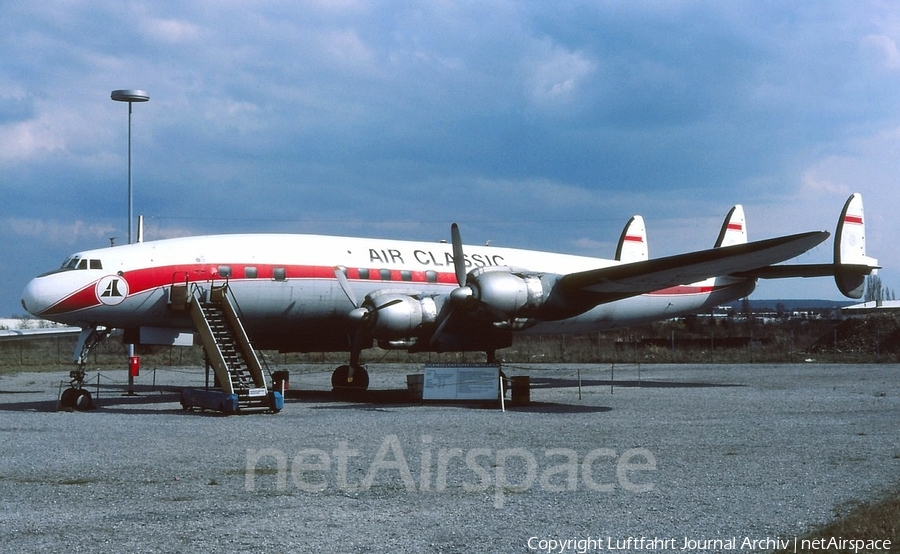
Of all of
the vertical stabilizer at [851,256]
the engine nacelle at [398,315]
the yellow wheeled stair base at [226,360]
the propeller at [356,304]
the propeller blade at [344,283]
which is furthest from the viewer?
the vertical stabilizer at [851,256]

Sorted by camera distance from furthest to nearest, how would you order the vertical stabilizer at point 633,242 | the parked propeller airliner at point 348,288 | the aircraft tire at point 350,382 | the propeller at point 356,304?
1. the vertical stabilizer at point 633,242
2. the aircraft tire at point 350,382
3. the propeller at point 356,304
4. the parked propeller airliner at point 348,288

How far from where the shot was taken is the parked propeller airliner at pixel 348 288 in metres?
19.1

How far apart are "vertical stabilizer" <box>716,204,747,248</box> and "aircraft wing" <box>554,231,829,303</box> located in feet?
26.8

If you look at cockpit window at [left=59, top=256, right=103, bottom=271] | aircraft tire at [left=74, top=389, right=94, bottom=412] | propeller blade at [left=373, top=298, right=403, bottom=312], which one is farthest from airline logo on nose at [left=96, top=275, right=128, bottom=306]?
propeller blade at [left=373, top=298, right=403, bottom=312]

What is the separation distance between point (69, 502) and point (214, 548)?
2746 mm

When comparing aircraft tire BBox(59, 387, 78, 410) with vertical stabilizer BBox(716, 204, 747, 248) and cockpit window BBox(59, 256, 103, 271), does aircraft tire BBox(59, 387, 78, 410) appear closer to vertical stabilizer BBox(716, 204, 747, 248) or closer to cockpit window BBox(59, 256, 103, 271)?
cockpit window BBox(59, 256, 103, 271)

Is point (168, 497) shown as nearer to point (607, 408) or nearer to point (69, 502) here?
point (69, 502)

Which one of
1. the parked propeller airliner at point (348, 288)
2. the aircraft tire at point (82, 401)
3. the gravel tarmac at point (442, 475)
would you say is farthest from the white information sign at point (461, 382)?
the aircraft tire at point (82, 401)

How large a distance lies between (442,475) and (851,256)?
61.0 feet

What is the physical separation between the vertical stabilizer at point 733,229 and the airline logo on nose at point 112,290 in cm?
1853

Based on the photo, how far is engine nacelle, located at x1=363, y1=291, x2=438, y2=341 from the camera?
20.0m

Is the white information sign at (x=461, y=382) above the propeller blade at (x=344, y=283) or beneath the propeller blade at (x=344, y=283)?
beneath

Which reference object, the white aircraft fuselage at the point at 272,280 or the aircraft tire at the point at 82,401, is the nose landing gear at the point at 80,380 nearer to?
the aircraft tire at the point at 82,401

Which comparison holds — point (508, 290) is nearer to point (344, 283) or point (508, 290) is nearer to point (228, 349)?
point (344, 283)
